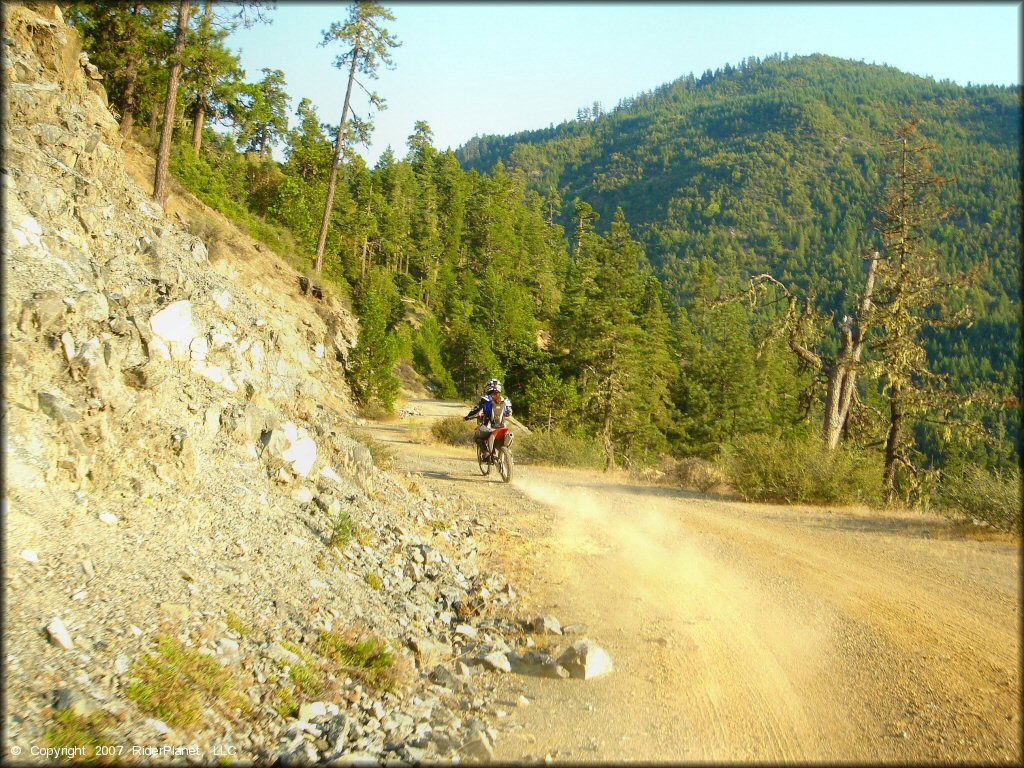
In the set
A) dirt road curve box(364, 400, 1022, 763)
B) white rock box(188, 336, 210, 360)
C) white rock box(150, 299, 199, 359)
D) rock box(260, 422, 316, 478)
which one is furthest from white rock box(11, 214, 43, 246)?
dirt road curve box(364, 400, 1022, 763)

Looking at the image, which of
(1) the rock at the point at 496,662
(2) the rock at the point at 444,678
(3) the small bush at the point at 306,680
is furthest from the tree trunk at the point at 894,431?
(3) the small bush at the point at 306,680

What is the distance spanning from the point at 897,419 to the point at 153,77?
96.5ft

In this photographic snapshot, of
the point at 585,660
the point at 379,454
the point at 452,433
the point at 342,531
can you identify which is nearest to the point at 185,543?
the point at 342,531

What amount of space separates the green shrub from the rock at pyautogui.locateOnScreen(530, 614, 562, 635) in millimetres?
7906

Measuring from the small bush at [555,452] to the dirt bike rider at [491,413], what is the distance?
509 cm

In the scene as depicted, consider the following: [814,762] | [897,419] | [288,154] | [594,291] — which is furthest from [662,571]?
[288,154]

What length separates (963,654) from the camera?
16.9 feet

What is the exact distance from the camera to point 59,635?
378cm

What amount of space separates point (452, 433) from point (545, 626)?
1690cm

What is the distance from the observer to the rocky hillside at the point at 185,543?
153 inches

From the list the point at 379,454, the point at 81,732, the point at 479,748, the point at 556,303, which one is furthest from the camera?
the point at 556,303

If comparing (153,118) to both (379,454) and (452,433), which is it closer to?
(452,433)

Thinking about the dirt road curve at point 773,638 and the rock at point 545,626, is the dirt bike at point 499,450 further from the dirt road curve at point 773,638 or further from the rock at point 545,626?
the rock at point 545,626

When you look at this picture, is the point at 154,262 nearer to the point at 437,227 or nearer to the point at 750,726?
the point at 750,726
